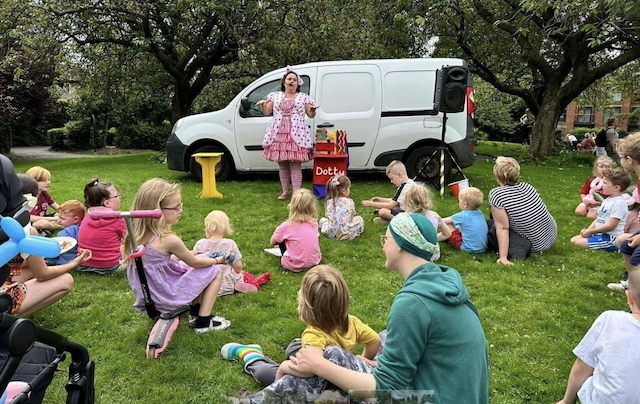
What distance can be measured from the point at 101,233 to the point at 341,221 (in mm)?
2778

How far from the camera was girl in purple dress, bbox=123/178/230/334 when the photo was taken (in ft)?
10.5

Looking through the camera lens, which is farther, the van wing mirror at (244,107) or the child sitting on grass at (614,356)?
the van wing mirror at (244,107)

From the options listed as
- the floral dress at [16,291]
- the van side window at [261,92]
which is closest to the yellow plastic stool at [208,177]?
the van side window at [261,92]

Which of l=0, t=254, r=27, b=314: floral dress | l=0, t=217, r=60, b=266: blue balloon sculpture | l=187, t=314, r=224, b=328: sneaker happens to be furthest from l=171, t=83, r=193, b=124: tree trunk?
l=0, t=217, r=60, b=266: blue balloon sculpture

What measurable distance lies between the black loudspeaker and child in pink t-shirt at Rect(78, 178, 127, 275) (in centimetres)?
524

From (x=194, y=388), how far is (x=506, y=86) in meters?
15.4

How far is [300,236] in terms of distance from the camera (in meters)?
4.64

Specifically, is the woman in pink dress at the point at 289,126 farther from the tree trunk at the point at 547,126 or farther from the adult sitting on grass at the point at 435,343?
the tree trunk at the point at 547,126

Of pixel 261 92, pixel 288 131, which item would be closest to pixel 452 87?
pixel 288 131

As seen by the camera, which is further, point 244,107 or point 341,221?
point 244,107

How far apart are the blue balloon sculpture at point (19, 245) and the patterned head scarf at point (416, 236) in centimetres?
128

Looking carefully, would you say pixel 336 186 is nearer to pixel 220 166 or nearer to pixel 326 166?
pixel 326 166

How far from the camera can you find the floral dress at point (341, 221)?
5.76 meters

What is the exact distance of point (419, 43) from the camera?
46.1 feet
